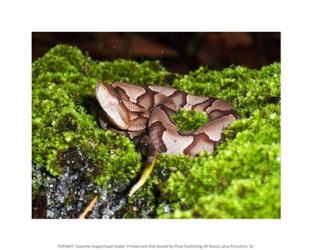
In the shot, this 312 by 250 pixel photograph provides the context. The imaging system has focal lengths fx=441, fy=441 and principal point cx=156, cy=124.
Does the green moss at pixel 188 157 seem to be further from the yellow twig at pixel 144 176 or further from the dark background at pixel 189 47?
the dark background at pixel 189 47

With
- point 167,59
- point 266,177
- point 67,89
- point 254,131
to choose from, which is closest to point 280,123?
point 254,131

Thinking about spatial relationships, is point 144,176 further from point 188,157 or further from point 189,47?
point 189,47

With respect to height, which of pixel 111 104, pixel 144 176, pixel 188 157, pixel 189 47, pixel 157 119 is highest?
pixel 189 47

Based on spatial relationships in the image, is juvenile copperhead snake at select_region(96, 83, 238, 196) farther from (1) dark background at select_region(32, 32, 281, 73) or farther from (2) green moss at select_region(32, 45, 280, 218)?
(1) dark background at select_region(32, 32, 281, 73)

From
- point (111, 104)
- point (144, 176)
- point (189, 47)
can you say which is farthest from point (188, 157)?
point (189, 47)

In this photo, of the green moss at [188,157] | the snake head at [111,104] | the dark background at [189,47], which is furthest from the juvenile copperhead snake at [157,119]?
the dark background at [189,47]
